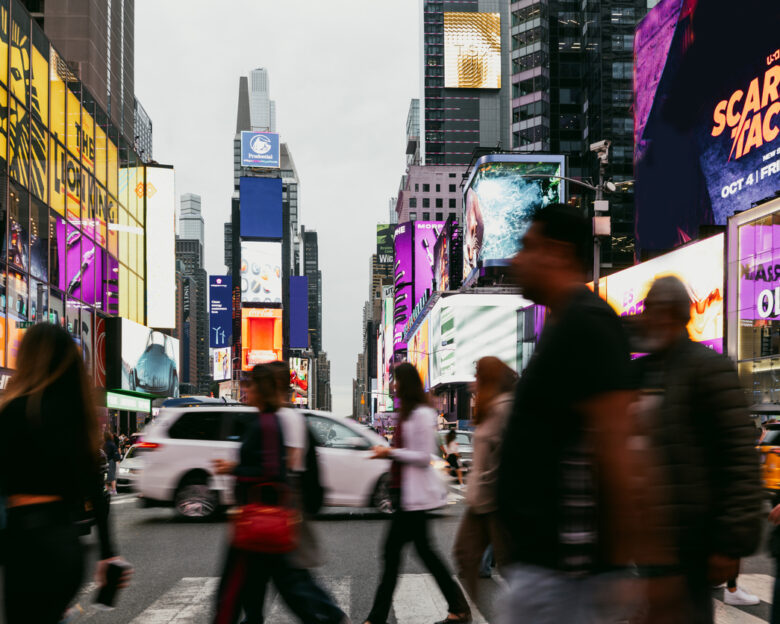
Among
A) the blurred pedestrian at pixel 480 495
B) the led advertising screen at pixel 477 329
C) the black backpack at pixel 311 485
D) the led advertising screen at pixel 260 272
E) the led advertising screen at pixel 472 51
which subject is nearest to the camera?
the black backpack at pixel 311 485

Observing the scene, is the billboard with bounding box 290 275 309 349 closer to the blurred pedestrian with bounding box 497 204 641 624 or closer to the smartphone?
the smartphone

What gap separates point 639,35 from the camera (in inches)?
1844

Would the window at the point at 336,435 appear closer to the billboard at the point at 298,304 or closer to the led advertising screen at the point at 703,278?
the led advertising screen at the point at 703,278

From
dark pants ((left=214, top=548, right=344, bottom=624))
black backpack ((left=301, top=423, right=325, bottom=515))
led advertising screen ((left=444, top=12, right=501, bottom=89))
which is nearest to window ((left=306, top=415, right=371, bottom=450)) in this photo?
black backpack ((left=301, top=423, right=325, bottom=515))

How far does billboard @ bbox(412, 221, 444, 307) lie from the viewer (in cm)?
14238

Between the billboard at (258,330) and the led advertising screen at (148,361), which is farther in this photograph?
the billboard at (258,330)

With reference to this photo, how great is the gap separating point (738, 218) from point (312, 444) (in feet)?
107

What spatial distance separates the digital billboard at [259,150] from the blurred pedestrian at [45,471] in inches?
6269

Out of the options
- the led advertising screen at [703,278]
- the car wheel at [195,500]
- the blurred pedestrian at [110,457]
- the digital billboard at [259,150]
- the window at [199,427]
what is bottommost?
the blurred pedestrian at [110,457]

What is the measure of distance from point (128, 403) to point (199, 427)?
147 ft

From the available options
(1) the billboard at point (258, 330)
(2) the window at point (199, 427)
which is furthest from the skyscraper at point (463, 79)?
(2) the window at point (199, 427)

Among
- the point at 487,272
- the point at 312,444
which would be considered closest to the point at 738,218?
the point at 312,444

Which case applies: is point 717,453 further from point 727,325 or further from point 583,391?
point 727,325

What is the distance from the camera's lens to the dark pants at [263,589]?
4441 millimetres
